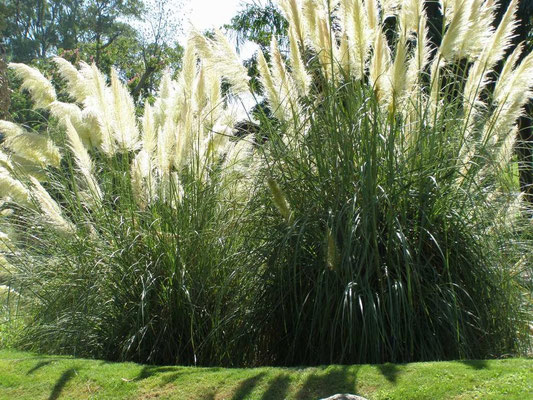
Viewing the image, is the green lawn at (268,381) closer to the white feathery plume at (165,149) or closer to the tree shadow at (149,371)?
the tree shadow at (149,371)

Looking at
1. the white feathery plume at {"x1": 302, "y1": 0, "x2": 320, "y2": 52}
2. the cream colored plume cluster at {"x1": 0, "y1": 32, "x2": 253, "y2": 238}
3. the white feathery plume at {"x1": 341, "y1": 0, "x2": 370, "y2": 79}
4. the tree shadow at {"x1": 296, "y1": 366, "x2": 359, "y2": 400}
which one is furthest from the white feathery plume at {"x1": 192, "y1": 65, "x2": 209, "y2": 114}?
the tree shadow at {"x1": 296, "y1": 366, "x2": 359, "y2": 400}

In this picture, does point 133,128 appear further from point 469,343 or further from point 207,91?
point 469,343

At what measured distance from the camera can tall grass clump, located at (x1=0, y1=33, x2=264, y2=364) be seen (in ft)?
17.6

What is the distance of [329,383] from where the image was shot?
13.2 feet

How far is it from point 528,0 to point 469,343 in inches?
358

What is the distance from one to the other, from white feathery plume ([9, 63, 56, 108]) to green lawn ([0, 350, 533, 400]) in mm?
3067

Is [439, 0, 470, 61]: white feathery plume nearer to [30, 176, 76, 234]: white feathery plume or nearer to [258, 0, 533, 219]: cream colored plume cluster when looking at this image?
[258, 0, 533, 219]: cream colored plume cluster

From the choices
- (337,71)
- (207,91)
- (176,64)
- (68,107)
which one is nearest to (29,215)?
(68,107)

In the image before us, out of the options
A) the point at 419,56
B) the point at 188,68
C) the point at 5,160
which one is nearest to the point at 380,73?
the point at 419,56

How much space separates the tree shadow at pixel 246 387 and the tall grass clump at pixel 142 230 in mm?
790

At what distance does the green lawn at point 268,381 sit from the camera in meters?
3.79

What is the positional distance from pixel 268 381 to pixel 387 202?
158cm

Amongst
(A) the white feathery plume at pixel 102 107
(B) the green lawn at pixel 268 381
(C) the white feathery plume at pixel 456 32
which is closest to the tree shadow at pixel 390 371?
(B) the green lawn at pixel 268 381

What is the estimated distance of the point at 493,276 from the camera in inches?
194
